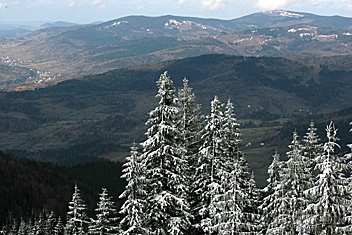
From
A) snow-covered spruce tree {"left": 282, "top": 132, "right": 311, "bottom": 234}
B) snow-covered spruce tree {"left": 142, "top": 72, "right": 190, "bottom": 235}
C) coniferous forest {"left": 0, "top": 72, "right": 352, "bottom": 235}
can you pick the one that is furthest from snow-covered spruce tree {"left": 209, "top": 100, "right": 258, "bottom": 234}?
snow-covered spruce tree {"left": 282, "top": 132, "right": 311, "bottom": 234}

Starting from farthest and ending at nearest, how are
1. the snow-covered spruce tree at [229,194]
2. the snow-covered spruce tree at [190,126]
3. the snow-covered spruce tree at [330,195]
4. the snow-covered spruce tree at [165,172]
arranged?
the snow-covered spruce tree at [190,126], the snow-covered spruce tree at [165,172], the snow-covered spruce tree at [229,194], the snow-covered spruce tree at [330,195]

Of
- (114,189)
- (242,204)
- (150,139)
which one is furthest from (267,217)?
(114,189)

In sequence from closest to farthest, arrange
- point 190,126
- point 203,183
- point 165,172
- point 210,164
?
1. point 165,172
2. point 210,164
3. point 203,183
4. point 190,126

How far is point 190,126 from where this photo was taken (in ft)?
116

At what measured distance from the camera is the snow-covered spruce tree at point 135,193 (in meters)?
27.9

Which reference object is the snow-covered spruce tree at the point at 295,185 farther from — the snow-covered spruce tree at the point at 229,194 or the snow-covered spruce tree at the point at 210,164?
the snow-covered spruce tree at the point at 210,164

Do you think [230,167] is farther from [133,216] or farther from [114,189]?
[114,189]

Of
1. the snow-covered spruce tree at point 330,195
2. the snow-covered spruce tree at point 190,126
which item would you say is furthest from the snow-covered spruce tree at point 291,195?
the snow-covered spruce tree at point 190,126

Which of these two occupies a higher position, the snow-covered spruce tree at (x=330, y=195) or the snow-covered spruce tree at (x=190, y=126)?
the snow-covered spruce tree at (x=190, y=126)

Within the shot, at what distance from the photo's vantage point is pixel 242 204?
2920 cm

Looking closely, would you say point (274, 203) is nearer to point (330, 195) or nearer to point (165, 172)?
point (330, 195)

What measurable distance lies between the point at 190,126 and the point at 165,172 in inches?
282

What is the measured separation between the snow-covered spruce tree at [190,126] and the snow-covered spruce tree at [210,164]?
165 centimetres

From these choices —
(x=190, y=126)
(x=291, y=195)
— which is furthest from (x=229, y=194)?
(x=190, y=126)
